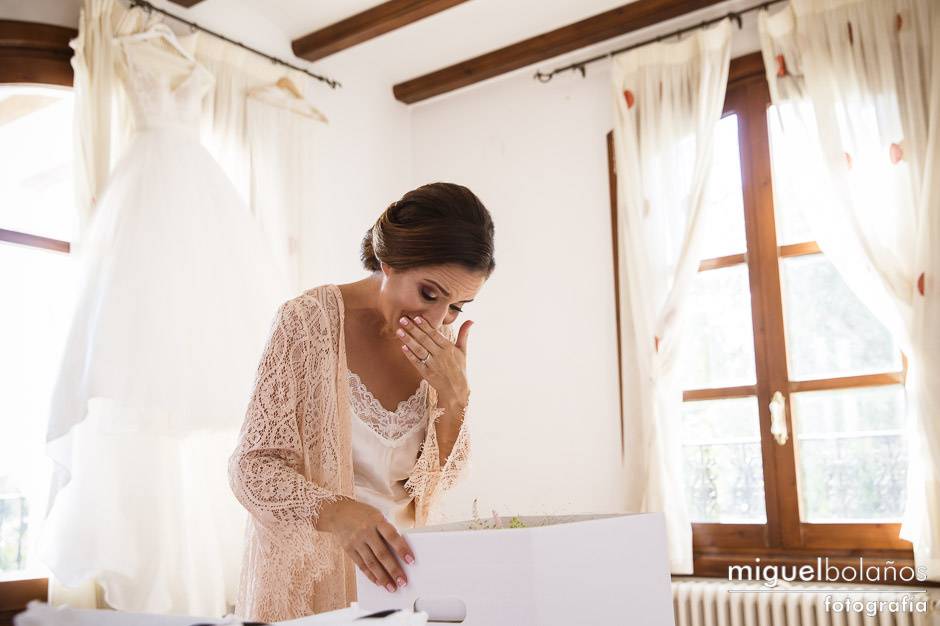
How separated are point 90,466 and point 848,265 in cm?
265

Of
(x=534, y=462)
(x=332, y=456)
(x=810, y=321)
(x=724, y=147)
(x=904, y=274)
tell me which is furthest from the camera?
(x=534, y=462)

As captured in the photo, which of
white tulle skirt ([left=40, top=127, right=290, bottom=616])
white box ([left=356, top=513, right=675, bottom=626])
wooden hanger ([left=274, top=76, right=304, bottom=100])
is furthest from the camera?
wooden hanger ([left=274, top=76, right=304, bottom=100])

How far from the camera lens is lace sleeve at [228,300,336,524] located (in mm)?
1192

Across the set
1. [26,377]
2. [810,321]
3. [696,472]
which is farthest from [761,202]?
[26,377]

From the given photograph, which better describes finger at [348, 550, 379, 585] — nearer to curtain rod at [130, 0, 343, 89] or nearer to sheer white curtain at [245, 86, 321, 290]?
sheer white curtain at [245, 86, 321, 290]

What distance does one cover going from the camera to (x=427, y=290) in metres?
1.44

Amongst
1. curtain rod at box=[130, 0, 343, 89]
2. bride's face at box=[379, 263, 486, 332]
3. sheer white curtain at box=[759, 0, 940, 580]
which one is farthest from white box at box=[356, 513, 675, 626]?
curtain rod at box=[130, 0, 343, 89]

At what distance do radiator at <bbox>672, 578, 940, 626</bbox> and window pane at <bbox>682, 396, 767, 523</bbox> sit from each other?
296 mm

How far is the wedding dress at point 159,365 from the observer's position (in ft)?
7.77

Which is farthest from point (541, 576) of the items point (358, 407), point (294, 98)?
point (294, 98)

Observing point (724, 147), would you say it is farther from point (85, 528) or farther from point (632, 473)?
point (85, 528)

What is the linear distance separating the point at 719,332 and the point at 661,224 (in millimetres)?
510

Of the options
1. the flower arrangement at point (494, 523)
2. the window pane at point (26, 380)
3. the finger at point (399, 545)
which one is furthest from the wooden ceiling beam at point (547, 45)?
the finger at point (399, 545)

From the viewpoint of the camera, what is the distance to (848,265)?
3006 millimetres
